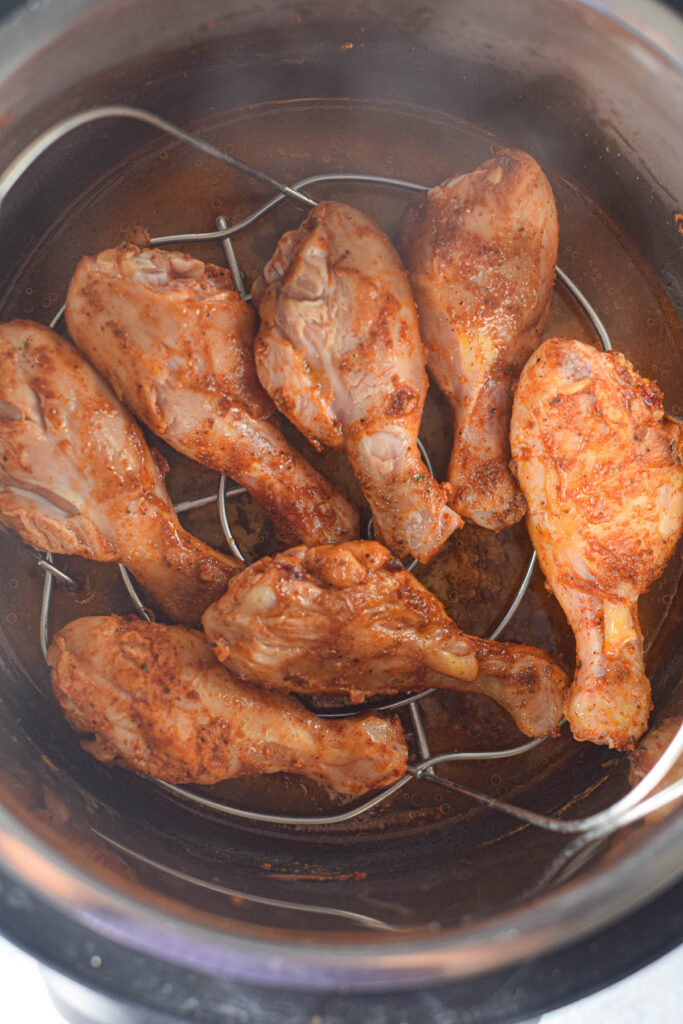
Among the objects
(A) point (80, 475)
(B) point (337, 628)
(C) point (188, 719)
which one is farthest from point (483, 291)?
(C) point (188, 719)

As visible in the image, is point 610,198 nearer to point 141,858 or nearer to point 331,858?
point 331,858

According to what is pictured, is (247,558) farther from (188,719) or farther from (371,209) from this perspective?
(371,209)

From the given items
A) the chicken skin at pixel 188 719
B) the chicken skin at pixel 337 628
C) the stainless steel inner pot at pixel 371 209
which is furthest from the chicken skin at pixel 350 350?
the chicken skin at pixel 188 719

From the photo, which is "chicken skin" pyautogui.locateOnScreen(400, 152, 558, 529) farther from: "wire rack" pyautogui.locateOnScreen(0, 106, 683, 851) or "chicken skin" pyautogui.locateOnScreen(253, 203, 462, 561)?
"wire rack" pyautogui.locateOnScreen(0, 106, 683, 851)

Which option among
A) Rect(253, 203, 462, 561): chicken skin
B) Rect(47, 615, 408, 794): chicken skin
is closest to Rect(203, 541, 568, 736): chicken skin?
Rect(47, 615, 408, 794): chicken skin

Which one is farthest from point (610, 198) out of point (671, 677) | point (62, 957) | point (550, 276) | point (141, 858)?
point (62, 957)

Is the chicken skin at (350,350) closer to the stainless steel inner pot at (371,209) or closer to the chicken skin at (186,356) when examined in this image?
the chicken skin at (186,356)
